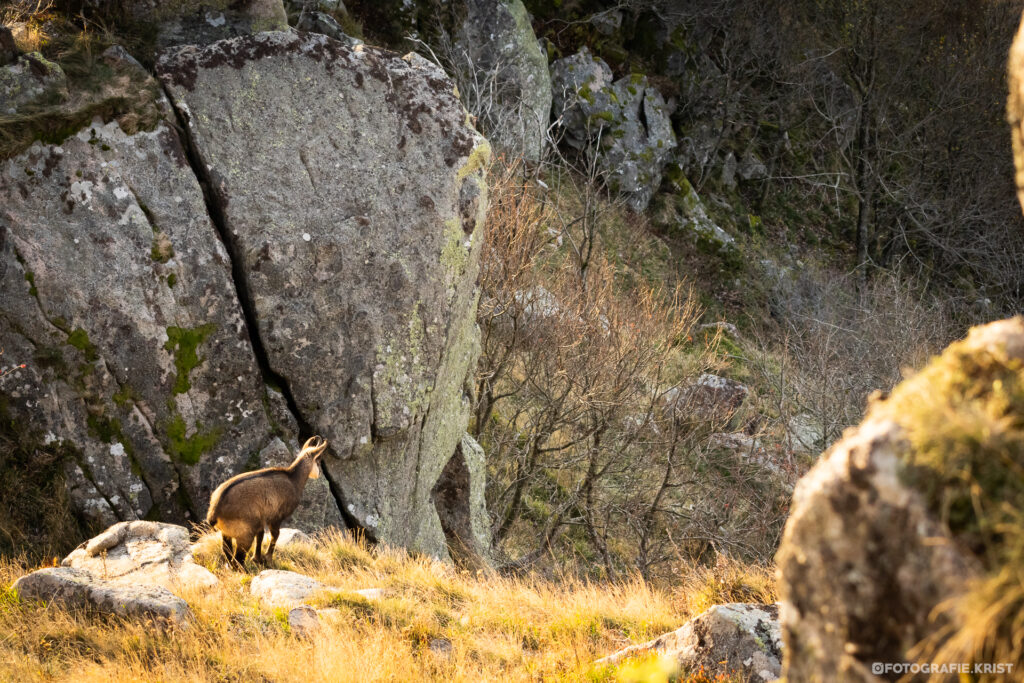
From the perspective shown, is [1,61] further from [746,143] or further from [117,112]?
[746,143]

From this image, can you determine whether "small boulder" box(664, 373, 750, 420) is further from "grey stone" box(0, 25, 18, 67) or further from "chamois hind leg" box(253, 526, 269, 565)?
"grey stone" box(0, 25, 18, 67)

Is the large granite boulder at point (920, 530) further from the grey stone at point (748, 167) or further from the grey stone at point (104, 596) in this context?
the grey stone at point (748, 167)

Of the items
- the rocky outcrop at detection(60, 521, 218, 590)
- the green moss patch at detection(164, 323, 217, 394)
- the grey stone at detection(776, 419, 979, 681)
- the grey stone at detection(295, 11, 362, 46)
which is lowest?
the rocky outcrop at detection(60, 521, 218, 590)

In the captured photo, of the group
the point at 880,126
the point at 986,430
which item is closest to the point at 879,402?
the point at 986,430

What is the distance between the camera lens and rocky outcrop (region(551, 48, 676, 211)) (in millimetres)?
23156

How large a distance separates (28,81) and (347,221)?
2920 millimetres

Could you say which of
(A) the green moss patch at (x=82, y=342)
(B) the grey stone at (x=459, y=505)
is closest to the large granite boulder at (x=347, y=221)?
(A) the green moss patch at (x=82, y=342)

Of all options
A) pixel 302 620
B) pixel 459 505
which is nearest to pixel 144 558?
pixel 302 620

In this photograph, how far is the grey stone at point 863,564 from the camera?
1.81 m

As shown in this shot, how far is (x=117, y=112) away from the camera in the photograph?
7.38 m

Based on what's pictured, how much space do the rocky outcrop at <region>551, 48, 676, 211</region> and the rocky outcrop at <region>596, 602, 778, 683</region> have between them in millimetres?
18764

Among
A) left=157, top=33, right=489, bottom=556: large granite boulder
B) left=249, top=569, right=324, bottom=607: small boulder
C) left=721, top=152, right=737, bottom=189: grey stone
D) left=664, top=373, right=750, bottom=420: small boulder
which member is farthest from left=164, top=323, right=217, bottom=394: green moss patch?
left=721, top=152, right=737, bottom=189: grey stone

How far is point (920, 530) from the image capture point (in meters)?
1.82

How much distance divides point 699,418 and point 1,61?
1051 centimetres
